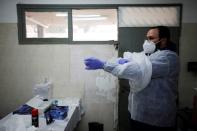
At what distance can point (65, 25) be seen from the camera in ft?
10.9

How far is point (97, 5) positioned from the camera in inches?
128

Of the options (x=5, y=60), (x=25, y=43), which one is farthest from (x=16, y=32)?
(x=5, y=60)

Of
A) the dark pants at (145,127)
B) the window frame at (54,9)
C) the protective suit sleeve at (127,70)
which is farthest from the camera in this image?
the window frame at (54,9)

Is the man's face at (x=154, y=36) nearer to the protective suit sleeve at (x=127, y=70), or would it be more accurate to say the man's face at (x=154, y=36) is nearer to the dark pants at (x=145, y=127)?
the protective suit sleeve at (x=127, y=70)

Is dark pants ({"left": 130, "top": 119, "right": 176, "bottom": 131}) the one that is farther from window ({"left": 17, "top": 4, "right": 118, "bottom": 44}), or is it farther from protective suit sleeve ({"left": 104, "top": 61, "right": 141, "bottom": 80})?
window ({"left": 17, "top": 4, "right": 118, "bottom": 44})

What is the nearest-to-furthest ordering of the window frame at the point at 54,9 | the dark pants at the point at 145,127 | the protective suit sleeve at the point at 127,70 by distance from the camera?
1. the protective suit sleeve at the point at 127,70
2. the dark pants at the point at 145,127
3. the window frame at the point at 54,9

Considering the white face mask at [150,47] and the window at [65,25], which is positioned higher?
the window at [65,25]

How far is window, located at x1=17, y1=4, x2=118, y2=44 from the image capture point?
10.8 feet

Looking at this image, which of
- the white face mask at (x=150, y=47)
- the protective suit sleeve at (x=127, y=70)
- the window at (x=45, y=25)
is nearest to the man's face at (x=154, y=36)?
the white face mask at (x=150, y=47)

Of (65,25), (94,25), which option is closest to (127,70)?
(94,25)

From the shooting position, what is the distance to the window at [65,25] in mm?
3305

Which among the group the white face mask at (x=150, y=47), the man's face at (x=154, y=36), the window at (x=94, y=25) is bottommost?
the white face mask at (x=150, y=47)

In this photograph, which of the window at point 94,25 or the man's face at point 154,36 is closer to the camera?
the man's face at point 154,36

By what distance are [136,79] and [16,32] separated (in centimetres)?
220
